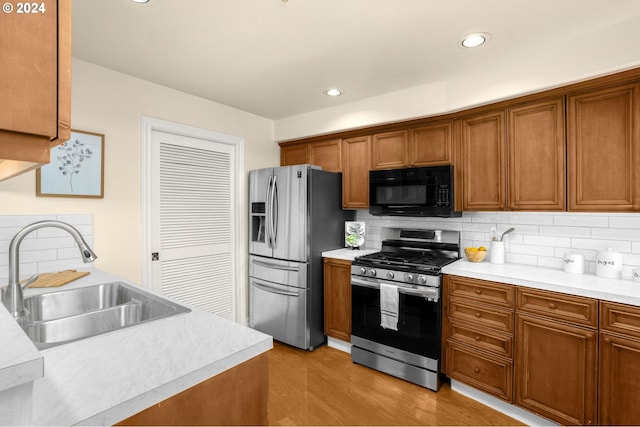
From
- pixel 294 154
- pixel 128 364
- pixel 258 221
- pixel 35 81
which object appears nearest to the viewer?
pixel 35 81

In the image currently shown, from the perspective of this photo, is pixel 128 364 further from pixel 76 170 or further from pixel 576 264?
pixel 576 264

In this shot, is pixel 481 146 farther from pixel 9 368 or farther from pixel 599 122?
pixel 9 368

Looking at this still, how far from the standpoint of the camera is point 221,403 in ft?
3.15

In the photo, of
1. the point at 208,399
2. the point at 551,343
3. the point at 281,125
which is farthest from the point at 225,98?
the point at 551,343

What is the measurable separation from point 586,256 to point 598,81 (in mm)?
1231

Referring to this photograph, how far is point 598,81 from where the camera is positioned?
206 cm

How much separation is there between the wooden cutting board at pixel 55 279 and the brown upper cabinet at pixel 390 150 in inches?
102

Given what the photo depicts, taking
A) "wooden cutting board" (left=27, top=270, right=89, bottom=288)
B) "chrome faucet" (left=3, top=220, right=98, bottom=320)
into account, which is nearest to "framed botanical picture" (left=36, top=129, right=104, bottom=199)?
"wooden cutting board" (left=27, top=270, right=89, bottom=288)

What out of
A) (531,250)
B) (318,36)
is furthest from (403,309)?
(318,36)

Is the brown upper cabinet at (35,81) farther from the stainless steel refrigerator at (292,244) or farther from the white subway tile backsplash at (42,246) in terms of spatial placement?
the stainless steel refrigerator at (292,244)

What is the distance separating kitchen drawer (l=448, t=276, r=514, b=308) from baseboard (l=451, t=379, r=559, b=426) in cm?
Answer: 69

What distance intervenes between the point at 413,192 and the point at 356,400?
1.76m

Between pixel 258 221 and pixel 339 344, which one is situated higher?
pixel 258 221

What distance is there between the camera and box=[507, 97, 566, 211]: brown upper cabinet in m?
2.27
